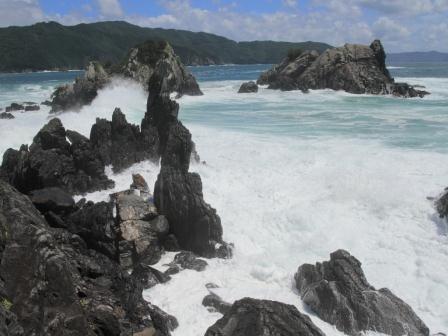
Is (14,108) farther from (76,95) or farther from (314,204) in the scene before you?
(314,204)

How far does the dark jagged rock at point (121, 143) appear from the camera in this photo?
23.2 meters

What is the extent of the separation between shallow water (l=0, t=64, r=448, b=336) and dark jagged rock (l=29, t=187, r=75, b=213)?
343 cm

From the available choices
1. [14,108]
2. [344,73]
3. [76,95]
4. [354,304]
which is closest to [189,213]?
[354,304]

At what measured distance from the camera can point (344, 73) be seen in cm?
7456

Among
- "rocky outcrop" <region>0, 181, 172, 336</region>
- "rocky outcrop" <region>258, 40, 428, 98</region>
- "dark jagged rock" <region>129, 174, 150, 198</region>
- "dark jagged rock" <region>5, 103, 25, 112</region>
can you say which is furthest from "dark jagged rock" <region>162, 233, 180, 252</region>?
"rocky outcrop" <region>258, 40, 428, 98</region>

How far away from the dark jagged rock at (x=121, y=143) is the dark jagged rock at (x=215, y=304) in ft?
38.8

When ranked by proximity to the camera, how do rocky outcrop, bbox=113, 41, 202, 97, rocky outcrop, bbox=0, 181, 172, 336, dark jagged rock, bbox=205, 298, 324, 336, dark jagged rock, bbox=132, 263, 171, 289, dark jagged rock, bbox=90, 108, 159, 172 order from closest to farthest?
1. rocky outcrop, bbox=0, 181, 172, 336
2. dark jagged rock, bbox=205, 298, 324, 336
3. dark jagged rock, bbox=132, 263, 171, 289
4. dark jagged rock, bbox=90, 108, 159, 172
5. rocky outcrop, bbox=113, 41, 202, 97

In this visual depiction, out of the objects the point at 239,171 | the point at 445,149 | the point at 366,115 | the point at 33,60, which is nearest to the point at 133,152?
the point at 239,171

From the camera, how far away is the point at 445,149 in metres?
26.7

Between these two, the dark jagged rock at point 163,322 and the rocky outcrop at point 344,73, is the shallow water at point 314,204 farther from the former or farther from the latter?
the rocky outcrop at point 344,73

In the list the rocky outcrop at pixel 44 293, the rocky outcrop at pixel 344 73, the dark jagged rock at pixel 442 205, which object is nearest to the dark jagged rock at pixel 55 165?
the rocky outcrop at pixel 44 293

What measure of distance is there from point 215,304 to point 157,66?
56.9 meters

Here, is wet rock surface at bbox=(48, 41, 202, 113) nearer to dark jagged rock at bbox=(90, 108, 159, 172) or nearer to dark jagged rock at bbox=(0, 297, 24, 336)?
dark jagged rock at bbox=(90, 108, 159, 172)

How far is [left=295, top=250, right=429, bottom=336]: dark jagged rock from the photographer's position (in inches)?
444
